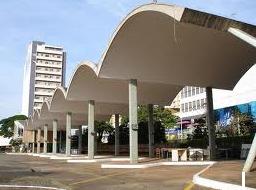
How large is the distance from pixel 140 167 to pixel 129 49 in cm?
691

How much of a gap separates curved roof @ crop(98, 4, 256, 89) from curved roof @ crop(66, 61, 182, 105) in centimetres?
563

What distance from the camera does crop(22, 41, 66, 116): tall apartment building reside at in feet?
494

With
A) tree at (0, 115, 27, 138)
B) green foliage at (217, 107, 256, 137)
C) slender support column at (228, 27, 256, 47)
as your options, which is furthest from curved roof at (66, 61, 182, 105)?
tree at (0, 115, 27, 138)

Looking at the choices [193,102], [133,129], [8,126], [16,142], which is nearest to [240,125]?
[133,129]

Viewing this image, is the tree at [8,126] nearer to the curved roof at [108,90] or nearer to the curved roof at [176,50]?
the curved roof at [108,90]

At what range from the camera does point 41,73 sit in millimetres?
154375

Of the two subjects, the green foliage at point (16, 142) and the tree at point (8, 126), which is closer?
the green foliage at point (16, 142)

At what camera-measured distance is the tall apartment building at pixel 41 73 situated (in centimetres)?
15050

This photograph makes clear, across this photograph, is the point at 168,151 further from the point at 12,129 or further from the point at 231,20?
the point at 12,129

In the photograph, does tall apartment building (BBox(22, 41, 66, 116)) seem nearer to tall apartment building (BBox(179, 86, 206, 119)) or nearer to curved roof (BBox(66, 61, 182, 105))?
tall apartment building (BBox(179, 86, 206, 119))

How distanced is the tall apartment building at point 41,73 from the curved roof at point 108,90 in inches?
4400

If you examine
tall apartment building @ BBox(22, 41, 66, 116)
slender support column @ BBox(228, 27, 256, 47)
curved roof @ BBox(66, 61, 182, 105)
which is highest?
tall apartment building @ BBox(22, 41, 66, 116)

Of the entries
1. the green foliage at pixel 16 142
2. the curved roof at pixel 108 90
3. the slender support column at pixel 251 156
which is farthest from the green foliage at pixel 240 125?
the green foliage at pixel 16 142

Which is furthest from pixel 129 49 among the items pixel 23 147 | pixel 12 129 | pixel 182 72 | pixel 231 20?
pixel 12 129
